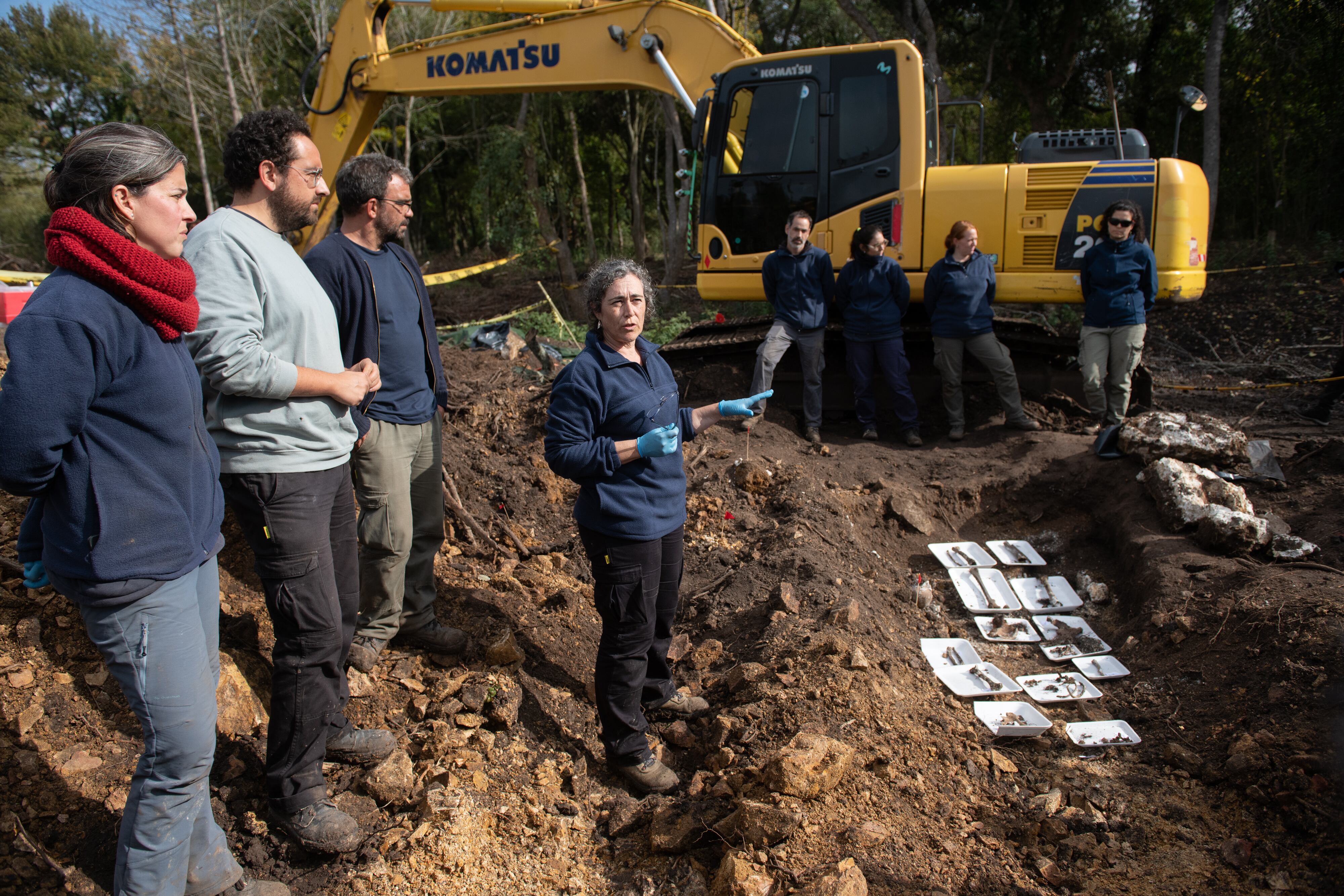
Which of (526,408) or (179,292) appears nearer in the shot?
(179,292)

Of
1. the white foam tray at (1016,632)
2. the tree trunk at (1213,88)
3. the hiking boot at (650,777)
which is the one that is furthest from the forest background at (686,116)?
the hiking boot at (650,777)

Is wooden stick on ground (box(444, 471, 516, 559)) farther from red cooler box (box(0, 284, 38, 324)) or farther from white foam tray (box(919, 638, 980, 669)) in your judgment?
red cooler box (box(0, 284, 38, 324))

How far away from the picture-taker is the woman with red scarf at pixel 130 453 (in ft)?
6.01

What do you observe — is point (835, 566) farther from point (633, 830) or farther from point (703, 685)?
point (633, 830)

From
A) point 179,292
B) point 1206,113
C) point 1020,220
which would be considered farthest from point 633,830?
point 1206,113

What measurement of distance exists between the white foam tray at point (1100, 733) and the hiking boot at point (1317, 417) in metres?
5.50

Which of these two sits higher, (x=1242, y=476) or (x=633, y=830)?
(x=1242, y=476)

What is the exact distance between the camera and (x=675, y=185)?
1981 cm

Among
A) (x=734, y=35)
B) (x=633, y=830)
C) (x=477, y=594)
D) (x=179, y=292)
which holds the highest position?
(x=734, y=35)

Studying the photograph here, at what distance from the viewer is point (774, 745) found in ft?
10.3

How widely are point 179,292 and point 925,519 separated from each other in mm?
4896

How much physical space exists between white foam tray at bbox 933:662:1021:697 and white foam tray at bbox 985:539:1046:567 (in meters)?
1.32

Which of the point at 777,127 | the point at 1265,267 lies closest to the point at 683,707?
the point at 777,127

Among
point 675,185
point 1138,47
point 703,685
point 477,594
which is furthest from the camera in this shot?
point 675,185
